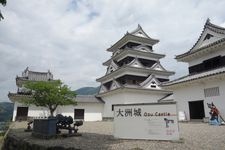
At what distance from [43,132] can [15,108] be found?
70.4 ft

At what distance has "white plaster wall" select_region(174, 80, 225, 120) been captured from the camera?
1712cm

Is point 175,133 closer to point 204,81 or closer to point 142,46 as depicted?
point 204,81

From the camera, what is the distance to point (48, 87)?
19172 mm

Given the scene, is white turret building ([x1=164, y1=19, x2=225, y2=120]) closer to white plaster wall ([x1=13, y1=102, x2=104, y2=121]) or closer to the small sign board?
the small sign board

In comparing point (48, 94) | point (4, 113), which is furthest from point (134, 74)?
point (4, 113)

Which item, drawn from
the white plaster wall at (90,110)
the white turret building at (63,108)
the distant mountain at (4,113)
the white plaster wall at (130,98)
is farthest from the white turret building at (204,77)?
the distant mountain at (4,113)

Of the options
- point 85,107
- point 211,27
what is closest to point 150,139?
point 211,27

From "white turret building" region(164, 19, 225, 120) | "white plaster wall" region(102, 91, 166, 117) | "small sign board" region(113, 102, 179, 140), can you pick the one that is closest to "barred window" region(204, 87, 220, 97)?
"white turret building" region(164, 19, 225, 120)

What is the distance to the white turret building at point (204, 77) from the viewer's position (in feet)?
57.5

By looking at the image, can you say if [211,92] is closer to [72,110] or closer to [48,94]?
[48,94]

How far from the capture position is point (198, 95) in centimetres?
1928

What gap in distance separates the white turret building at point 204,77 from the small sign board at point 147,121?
10446mm

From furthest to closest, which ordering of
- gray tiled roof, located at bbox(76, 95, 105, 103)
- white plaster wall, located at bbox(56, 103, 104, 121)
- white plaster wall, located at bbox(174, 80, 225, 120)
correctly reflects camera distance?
gray tiled roof, located at bbox(76, 95, 105, 103)
white plaster wall, located at bbox(56, 103, 104, 121)
white plaster wall, located at bbox(174, 80, 225, 120)

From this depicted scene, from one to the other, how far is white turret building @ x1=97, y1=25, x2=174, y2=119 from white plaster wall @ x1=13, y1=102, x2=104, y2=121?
1128 mm
